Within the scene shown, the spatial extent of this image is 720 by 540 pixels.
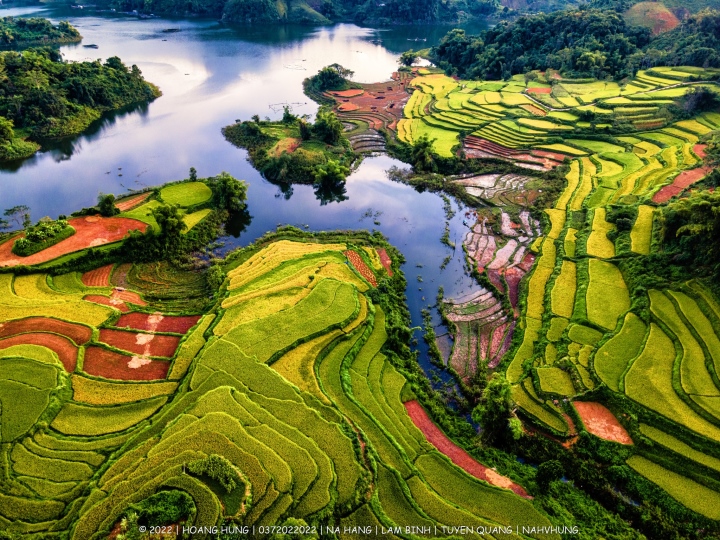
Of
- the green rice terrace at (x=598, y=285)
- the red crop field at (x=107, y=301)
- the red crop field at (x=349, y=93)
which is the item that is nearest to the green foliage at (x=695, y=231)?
the green rice terrace at (x=598, y=285)

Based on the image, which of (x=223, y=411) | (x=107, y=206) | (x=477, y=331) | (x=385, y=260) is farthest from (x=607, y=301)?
(x=107, y=206)

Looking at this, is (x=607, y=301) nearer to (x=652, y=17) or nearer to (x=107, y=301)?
(x=107, y=301)

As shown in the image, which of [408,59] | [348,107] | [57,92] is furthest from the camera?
[408,59]

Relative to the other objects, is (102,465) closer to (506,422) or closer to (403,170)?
(506,422)

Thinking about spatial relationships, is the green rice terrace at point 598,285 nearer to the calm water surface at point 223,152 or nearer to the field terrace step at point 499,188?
the field terrace step at point 499,188

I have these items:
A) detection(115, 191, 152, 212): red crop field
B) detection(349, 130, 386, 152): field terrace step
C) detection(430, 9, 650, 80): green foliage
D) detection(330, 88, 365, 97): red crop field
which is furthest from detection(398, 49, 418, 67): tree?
detection(115, 191, 152, 212): red crop field

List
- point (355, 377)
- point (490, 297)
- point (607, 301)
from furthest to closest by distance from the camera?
point (490, 297), point (607, 301), point (355, 377)

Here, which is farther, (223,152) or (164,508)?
(223,152)

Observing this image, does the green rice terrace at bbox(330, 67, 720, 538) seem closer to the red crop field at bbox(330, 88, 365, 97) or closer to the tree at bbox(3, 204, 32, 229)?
the red crop field at bbox(330, 88, 365, 97)
